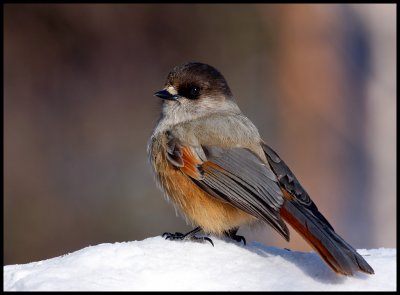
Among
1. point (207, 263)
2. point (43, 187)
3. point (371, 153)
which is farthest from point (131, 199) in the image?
point (207, 263)

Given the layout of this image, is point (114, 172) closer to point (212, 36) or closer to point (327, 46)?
point (212, 36)

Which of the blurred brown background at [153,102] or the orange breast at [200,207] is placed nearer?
the orange breast at [200,207]

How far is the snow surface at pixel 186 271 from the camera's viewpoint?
3732 millimetres

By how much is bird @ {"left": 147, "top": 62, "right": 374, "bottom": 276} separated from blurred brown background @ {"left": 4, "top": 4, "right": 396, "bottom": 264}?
4.10 m

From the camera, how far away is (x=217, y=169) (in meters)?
4.95

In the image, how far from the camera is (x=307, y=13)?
1070cm

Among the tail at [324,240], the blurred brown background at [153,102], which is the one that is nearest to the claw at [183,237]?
the tail at [324,240]

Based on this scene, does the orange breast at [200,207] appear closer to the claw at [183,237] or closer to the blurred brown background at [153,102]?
the claw at [183,237]

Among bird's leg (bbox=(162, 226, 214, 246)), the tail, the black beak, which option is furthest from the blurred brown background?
the tail

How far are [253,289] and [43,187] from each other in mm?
6235

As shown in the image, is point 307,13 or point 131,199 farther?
point 307,13

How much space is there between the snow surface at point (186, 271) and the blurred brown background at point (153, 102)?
5.15 meters

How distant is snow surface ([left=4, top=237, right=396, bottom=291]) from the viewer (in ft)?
12.2

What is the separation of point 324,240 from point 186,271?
2.40 ft
